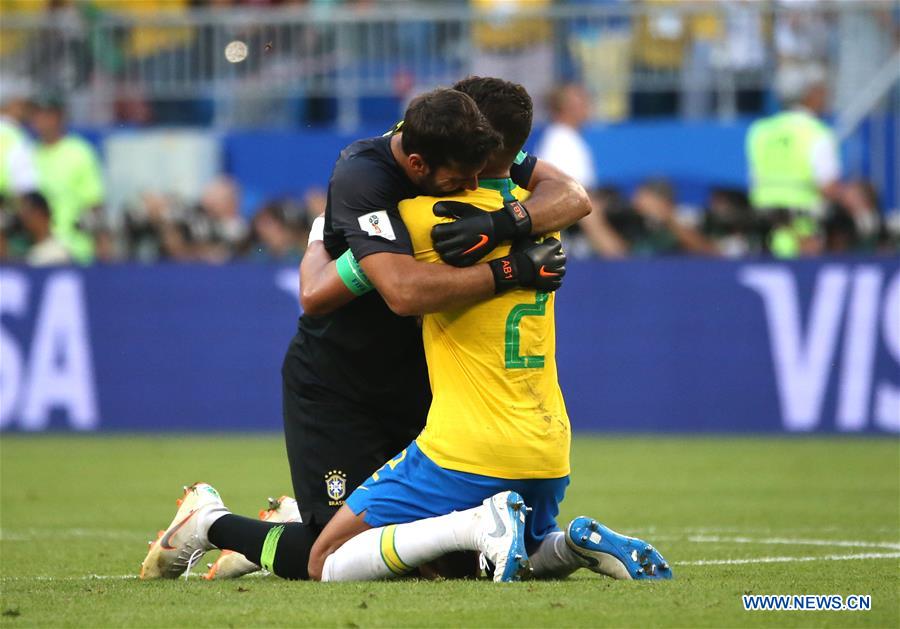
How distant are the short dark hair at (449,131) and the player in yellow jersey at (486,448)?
0.79ft

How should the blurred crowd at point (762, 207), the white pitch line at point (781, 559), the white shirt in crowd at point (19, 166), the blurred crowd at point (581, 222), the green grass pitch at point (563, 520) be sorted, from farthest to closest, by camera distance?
the white shirt in crowd at point (19, 166)
the blurred crowd at point (581, 222)
the blurred crowd at point (762, 207)
the white pitch line at point (781, 559)
the green grass pitch at point (563, 520)

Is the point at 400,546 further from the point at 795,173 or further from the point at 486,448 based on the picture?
the point at 795,173

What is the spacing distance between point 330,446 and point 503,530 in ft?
3.80

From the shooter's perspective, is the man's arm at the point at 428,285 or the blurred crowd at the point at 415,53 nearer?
the man's arm at the point at 428,285

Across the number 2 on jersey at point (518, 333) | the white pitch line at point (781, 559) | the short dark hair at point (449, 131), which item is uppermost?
the short dark hair at point (449, 131)

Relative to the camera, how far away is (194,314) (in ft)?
50.4

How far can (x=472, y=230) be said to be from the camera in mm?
5965

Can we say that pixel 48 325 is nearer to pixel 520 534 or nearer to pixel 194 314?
pixel 194 314

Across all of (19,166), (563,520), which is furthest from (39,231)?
(563,520)

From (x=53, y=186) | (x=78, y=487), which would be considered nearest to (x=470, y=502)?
(x=78, y=487)

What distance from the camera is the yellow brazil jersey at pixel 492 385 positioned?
6000mm

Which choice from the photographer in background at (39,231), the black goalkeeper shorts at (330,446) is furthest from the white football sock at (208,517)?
the photographer in background at (39,231)

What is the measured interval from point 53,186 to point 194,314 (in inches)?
98.4

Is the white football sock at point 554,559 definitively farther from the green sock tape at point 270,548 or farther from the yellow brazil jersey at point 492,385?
the green sock tape at point 270,548
